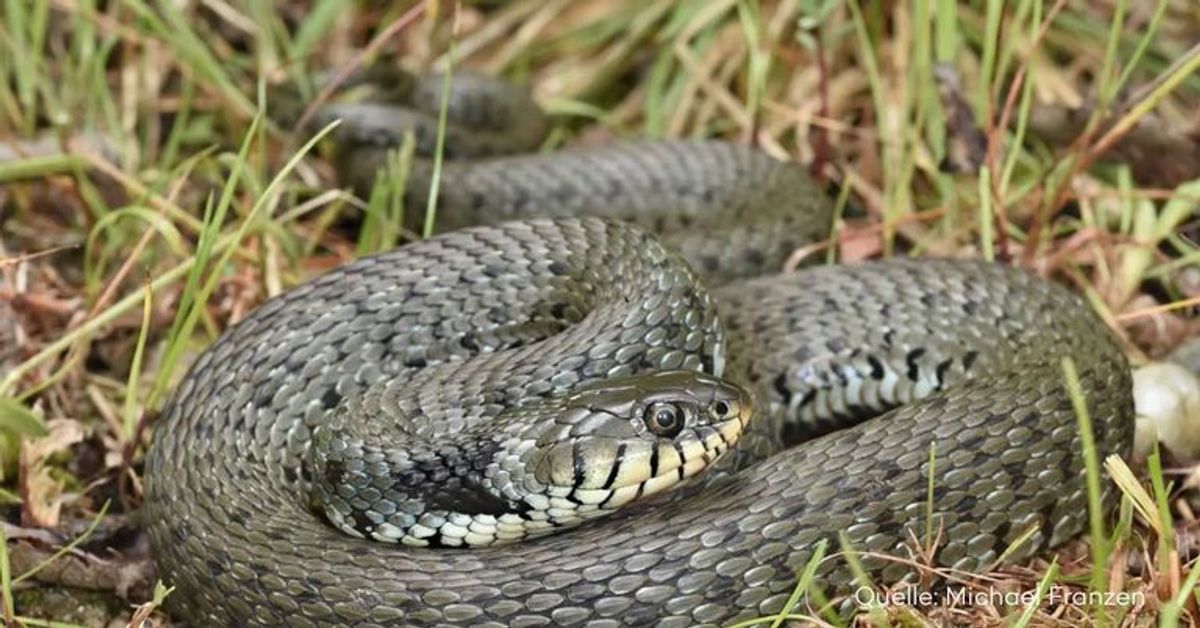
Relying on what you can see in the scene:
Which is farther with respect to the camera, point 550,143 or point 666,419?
point 550,143

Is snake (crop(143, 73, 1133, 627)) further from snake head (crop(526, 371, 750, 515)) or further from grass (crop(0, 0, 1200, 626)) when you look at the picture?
grass (crop(0, 0, 1200, 626))

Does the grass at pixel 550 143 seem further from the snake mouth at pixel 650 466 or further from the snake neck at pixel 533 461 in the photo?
the snake mouth at pixel 650 466

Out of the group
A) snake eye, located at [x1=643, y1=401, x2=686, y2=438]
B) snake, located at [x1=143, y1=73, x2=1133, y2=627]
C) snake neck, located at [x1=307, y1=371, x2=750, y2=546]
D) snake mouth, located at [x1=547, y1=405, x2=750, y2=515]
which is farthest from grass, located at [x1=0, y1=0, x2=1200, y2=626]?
snake eye, located at [x1=643, y1=401, x2=686, y2=438]

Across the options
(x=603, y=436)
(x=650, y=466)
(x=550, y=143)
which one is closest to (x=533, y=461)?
(x=603, y=436)

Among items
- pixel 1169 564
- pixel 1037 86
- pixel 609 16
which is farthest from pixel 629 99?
pixel 1169 564

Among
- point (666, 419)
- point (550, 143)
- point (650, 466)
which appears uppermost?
point (550, 143)

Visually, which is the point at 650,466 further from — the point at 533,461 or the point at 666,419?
the point at 533,461

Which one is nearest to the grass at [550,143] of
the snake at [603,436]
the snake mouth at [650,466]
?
the snake at [603,436]

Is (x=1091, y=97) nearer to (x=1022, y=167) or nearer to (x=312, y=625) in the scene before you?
(x=1022, y=167)
